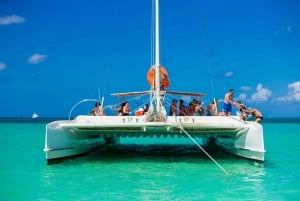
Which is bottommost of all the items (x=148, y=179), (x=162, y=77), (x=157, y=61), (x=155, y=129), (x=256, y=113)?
(x=148, y=179)

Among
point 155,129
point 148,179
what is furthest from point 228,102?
point 148,179

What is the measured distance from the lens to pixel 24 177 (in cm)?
970

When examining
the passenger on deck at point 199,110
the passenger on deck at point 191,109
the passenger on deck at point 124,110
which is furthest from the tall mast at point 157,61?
the passenger on deck at point 191,109

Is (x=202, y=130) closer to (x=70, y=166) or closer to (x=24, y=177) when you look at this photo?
(x=70, y=166)

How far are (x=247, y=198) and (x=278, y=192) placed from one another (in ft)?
3.12

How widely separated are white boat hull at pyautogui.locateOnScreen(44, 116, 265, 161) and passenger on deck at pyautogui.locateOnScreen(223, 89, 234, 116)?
1022 mm

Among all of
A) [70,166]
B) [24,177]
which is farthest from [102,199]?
[70,166]

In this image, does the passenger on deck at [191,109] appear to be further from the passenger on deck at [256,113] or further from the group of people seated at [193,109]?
the passenger on deck at [256,113]

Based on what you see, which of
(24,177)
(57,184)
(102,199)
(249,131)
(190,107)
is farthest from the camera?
(190,107)

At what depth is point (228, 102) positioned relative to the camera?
42.6 ft

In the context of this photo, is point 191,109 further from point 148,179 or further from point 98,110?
point 148,179

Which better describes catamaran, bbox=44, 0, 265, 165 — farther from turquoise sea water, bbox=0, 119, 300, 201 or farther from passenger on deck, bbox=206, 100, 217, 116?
passenger on deck, bbox=206, 100, 217, 116

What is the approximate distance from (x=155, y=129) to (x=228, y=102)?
296cm

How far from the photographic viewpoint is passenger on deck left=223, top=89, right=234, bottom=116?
12.9 metres
